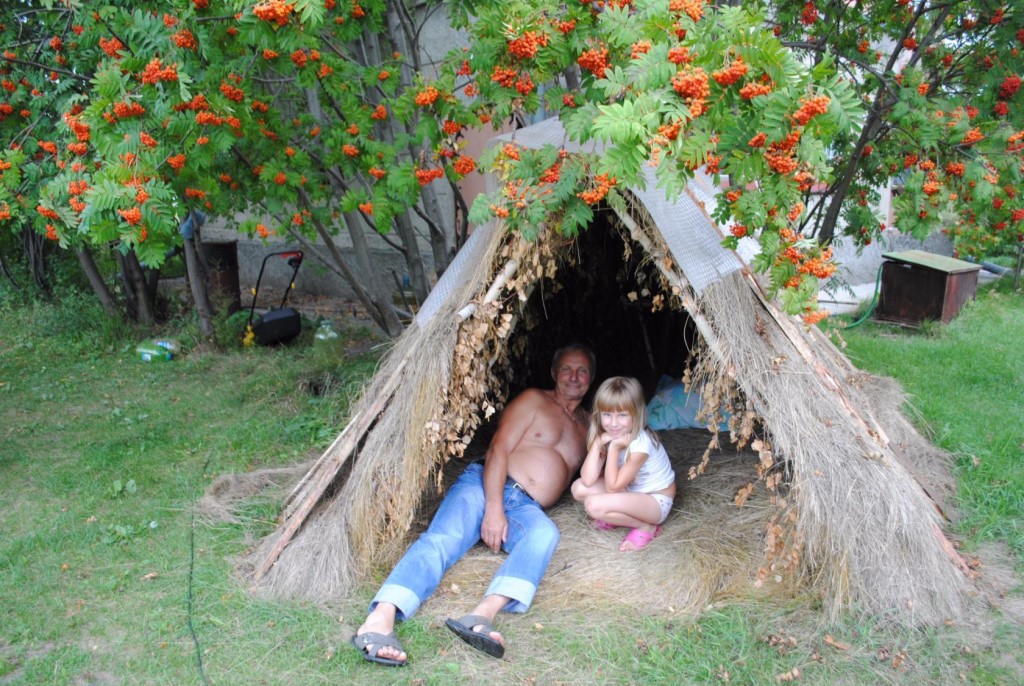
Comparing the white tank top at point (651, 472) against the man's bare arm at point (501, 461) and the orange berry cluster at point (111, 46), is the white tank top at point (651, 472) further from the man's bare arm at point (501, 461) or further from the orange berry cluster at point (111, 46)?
the orange berry cluster at point (111, 46)

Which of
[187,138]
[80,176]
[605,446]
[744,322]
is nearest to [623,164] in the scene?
[744,322]

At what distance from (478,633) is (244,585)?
1201 millimetres

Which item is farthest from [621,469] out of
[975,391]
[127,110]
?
[975,391]

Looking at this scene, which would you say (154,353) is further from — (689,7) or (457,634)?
(689,7)

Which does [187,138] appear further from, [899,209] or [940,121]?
[940,121]

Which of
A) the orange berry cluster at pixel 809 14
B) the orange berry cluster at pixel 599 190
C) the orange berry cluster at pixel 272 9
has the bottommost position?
the orange berry cluster at pixel 599 190

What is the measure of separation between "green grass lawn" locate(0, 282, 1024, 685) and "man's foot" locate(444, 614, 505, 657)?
47 mm

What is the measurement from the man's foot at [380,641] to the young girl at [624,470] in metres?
1.16

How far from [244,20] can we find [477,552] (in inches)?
105

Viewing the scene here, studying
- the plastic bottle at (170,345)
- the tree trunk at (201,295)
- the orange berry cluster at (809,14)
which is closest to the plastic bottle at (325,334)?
the tree trunk at (201,295)

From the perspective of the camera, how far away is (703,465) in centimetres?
347

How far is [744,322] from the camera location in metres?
3.50

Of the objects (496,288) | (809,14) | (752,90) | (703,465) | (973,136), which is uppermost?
(809,14)

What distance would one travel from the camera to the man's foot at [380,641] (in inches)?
124
